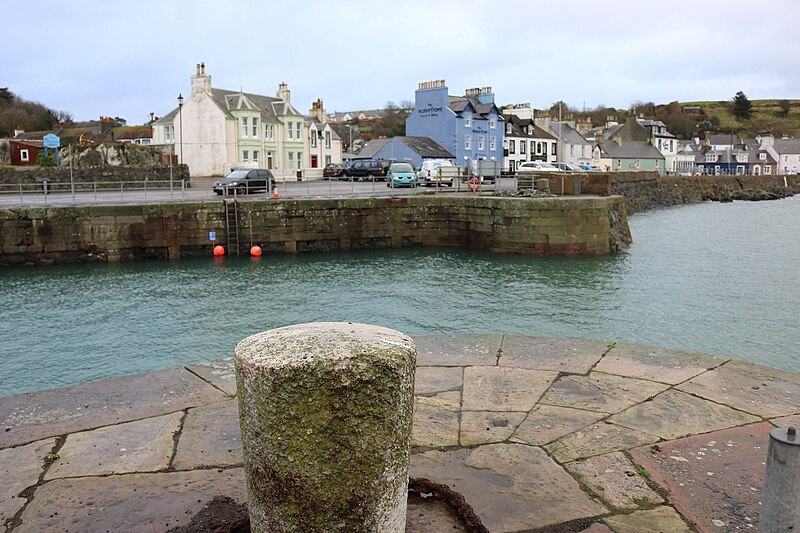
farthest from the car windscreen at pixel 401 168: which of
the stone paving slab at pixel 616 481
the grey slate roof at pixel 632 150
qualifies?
the grey slate roof at pixel 632 150

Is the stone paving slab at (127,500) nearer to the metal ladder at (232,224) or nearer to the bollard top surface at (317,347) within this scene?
the bollard top surface at (317,347)

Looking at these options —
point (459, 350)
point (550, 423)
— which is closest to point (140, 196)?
point (459, 350)

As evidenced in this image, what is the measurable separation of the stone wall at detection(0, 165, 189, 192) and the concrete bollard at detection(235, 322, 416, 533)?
32.0 metres

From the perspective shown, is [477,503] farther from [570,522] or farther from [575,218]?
[575,218]

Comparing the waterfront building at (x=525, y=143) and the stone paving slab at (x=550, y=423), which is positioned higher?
the waterfront building at (x=525, y=143)

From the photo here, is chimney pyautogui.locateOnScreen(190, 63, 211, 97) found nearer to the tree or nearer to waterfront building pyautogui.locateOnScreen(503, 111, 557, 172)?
waterfront building pyautogui.locateOnScreen(503, 111, 557, 172)

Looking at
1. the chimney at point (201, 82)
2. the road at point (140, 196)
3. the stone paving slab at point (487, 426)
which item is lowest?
the stone paving slab at point (487, 426)

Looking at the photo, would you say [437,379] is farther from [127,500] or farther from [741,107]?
[741,107]

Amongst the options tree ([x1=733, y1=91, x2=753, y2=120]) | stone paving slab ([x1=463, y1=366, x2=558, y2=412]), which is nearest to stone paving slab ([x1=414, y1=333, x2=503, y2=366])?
stone paving slab ([x1=463, y1=366, x2=558, y2=412])

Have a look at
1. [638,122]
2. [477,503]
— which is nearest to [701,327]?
[477,503]

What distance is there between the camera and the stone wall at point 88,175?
3375cm

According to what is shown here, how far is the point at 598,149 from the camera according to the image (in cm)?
7281

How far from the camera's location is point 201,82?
151ft

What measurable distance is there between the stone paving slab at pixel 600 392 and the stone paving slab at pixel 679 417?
0.45 ft
